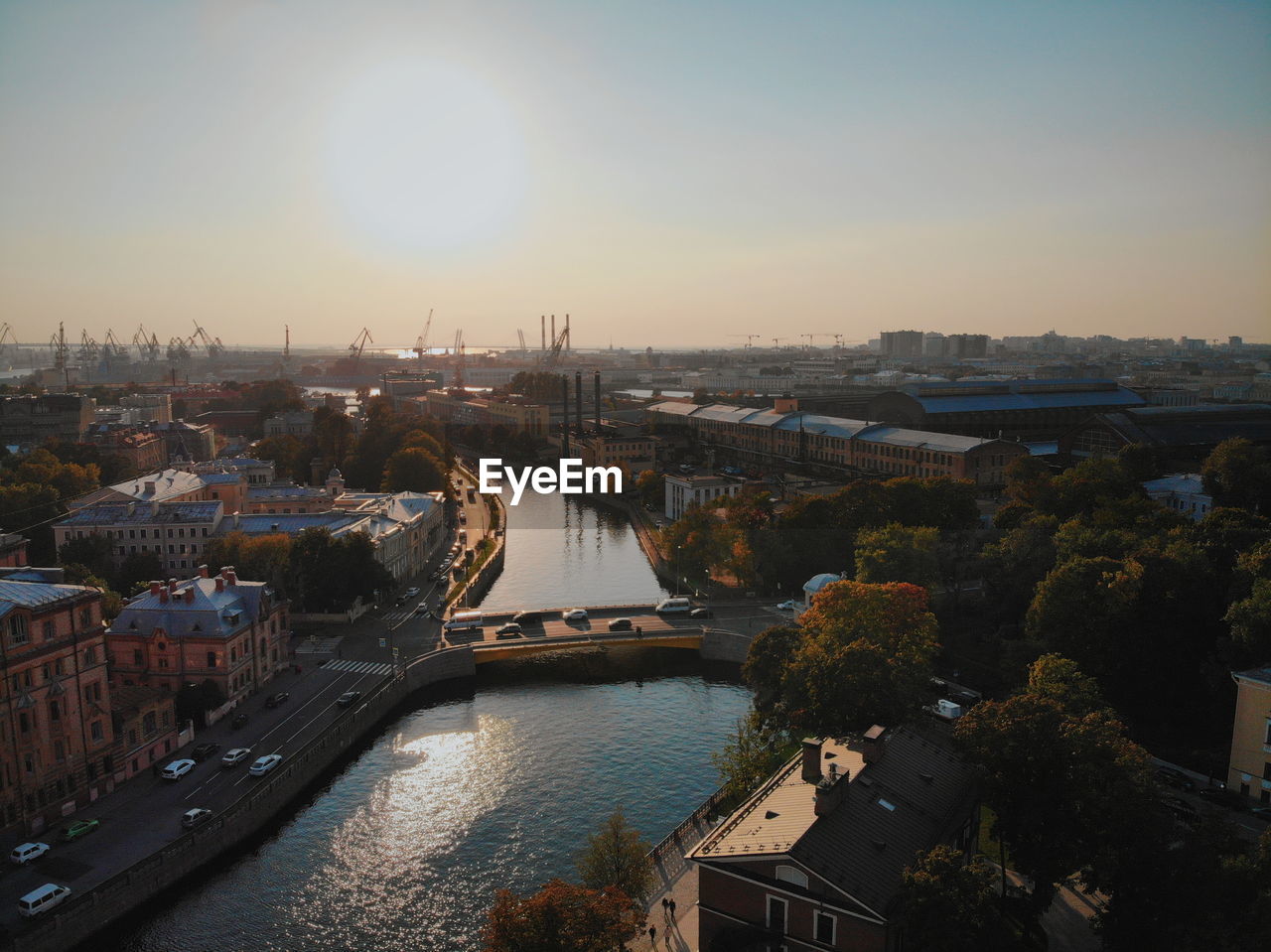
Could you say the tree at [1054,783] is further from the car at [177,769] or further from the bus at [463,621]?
the bus at [463,621]

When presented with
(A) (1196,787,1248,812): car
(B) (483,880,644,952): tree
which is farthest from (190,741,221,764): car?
(A) (1196,787,1248,812): car

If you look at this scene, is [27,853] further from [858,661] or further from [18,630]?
[858,661]

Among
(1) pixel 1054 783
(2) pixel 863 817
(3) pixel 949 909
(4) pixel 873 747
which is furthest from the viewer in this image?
(4) pixel 873 747

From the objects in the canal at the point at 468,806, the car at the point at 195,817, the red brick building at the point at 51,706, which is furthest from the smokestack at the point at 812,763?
the red brick building at the point at 51,706

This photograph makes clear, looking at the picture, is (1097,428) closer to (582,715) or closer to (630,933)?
(582,715)

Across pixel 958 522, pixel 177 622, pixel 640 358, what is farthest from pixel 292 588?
pixel 640 358

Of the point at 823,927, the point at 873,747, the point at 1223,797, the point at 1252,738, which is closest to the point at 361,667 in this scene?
the point at 873,747
